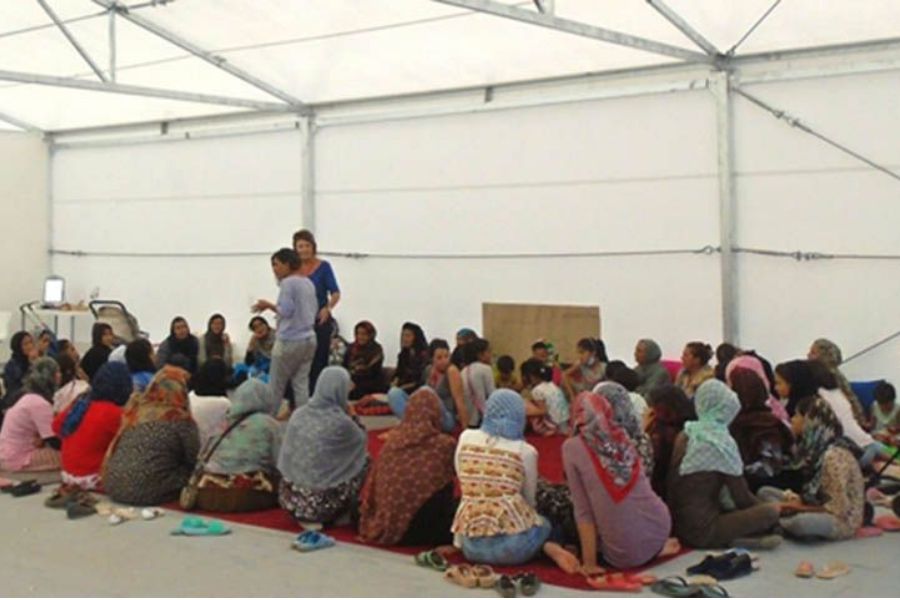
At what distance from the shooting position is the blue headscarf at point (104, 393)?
6020 millimetres

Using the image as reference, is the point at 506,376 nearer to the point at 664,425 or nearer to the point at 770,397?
the point at 770,397

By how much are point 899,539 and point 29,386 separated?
503 centimetres

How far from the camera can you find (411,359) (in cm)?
969

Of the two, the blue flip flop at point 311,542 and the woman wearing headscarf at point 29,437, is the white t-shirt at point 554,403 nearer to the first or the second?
the blue flip flop at point 311,542

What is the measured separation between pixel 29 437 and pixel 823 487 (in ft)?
15.0

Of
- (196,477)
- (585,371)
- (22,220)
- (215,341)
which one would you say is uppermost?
(22,220)

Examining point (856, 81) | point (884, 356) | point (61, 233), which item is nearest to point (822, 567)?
point (884, 356)

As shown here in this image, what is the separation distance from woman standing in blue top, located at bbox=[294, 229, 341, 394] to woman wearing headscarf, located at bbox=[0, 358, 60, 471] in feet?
5.35

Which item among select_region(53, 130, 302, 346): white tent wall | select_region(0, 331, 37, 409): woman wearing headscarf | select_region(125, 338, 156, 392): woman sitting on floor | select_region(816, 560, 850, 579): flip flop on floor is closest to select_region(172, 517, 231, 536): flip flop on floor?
select_region(125, 338, 156, 392): woman sitting on floor

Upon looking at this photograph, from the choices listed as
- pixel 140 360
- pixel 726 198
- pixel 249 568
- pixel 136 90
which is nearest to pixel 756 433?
pixel 249 568

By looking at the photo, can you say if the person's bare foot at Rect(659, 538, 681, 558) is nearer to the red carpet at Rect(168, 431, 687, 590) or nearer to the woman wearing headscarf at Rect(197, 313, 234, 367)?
the red carpet at Rect(168, 431, 687, 590)

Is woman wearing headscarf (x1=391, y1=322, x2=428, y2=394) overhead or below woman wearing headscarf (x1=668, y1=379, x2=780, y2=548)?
overhead

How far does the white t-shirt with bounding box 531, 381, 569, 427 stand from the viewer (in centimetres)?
779

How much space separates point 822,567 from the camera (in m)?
4.43
